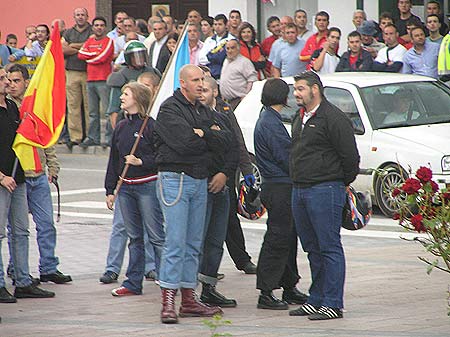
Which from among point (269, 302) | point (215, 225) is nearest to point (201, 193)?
point (215, 225)

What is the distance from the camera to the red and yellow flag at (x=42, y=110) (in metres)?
10.6

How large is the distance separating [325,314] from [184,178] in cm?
151

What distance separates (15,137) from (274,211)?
7.42 feet

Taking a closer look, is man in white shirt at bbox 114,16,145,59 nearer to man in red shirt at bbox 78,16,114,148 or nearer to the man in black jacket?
man in red shirt at bbox 78,16,114,148

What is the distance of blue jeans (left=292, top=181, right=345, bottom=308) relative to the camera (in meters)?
9.73

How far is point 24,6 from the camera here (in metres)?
31.5

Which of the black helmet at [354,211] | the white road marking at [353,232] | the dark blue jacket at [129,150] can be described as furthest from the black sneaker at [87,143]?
the black helmet at [354,211]

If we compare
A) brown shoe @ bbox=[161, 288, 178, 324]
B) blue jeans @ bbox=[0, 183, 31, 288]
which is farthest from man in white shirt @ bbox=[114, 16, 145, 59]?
brown shoe @ bbox=[161, 288, 178, 324]

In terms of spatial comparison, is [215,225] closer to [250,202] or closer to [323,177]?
[250,202]

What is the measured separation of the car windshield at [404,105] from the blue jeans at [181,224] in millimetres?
6790

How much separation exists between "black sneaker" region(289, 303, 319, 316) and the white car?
550 cm

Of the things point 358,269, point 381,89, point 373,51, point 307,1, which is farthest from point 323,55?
point 358,269

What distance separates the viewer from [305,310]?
991 centimetres

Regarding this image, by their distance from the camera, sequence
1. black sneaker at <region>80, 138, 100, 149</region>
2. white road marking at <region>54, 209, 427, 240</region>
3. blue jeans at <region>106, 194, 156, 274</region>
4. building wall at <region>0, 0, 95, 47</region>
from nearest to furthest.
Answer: blue jeans at <region>106, 194, 156, 274</region>, white road marking at <region>54, 209, 427, 240</region>, black sneaker at <region>80, 138, 100, 149</region>, building wall at <region>0, 0, 95, 47</region>
